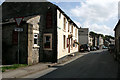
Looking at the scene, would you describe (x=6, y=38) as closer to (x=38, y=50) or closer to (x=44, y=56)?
(x=38, y=50)

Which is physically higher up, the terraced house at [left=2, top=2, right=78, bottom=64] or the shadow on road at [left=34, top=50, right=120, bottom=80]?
the terraced house at [left=2, top=2, right=78, bottom=64]

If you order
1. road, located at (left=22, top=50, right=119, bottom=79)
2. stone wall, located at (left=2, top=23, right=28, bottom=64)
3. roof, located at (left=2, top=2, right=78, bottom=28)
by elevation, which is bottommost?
road, located at (left=22, top=50, right=119, bottom=79)

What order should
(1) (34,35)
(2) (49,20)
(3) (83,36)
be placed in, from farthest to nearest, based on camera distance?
(3) (83,36) → (2) (49,20) → (1) (34,35)

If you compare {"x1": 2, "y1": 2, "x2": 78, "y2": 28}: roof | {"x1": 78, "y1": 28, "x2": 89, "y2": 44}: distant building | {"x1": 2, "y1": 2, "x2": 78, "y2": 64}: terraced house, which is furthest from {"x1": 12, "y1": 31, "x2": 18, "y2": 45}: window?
{"x1": 78, "y1": 28, "x2": 89, "y2": 44}: distant building

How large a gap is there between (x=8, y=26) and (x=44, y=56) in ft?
17.1

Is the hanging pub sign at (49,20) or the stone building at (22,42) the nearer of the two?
the stone building at (22,42)

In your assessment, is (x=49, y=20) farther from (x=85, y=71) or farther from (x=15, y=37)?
(x=85, y=71)

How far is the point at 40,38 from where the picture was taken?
14609 mm

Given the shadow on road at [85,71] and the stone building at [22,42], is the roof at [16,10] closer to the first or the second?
the stone building at [22,42]

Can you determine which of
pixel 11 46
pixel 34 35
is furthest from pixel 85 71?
pixel 11 46

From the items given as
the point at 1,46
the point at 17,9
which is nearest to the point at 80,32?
the point at 17,9

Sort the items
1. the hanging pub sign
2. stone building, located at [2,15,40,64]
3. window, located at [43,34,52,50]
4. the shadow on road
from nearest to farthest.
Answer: the shadow on road, stone building, located at [2,15,40,64], window, located at [43,34,52,50], the hanging pub sign

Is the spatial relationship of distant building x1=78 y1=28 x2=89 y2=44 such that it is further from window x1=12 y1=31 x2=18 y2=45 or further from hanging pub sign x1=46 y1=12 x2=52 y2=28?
window x1=12 y1=31 x2=18 y2=45

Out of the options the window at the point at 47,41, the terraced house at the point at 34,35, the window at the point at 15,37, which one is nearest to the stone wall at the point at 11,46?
the terraced house at the point at 34,35
